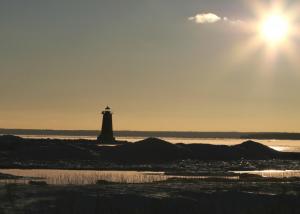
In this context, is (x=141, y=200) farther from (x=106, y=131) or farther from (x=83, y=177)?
(x=106, y=131)

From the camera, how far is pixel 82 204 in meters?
18.8

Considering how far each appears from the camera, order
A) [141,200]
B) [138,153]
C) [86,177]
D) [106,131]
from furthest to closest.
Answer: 1. [106,131]
2. [138,153]
3. [86,177]
4. [141,200]

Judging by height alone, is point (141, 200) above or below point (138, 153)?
below

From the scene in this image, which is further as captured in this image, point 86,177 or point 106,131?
point 106,131

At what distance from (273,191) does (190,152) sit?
29097 mm

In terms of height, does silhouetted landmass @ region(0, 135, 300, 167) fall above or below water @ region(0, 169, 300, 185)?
above

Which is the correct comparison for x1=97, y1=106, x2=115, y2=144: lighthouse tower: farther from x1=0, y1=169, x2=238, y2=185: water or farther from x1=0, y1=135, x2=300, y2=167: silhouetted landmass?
x1=0, y1=169, x2=238, y2=185: water

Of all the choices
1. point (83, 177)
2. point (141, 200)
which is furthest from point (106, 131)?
point (141, 200)

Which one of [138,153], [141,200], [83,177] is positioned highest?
[138,153]

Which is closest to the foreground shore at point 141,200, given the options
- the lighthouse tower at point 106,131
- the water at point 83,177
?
the water at point 83,177

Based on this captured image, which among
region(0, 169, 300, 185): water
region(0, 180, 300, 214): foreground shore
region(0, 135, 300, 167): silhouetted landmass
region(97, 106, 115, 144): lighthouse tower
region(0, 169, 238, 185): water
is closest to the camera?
region(0, 180, 300, 214): foreground shore

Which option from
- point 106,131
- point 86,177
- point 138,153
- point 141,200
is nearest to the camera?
point 141,200

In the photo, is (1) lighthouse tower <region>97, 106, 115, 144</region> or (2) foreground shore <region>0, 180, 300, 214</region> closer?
(2) foreground shore <region>0, 180, 300, 214</region>

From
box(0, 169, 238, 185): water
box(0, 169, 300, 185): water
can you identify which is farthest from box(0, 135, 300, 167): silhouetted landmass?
box(0, 169, 238, 185): water
